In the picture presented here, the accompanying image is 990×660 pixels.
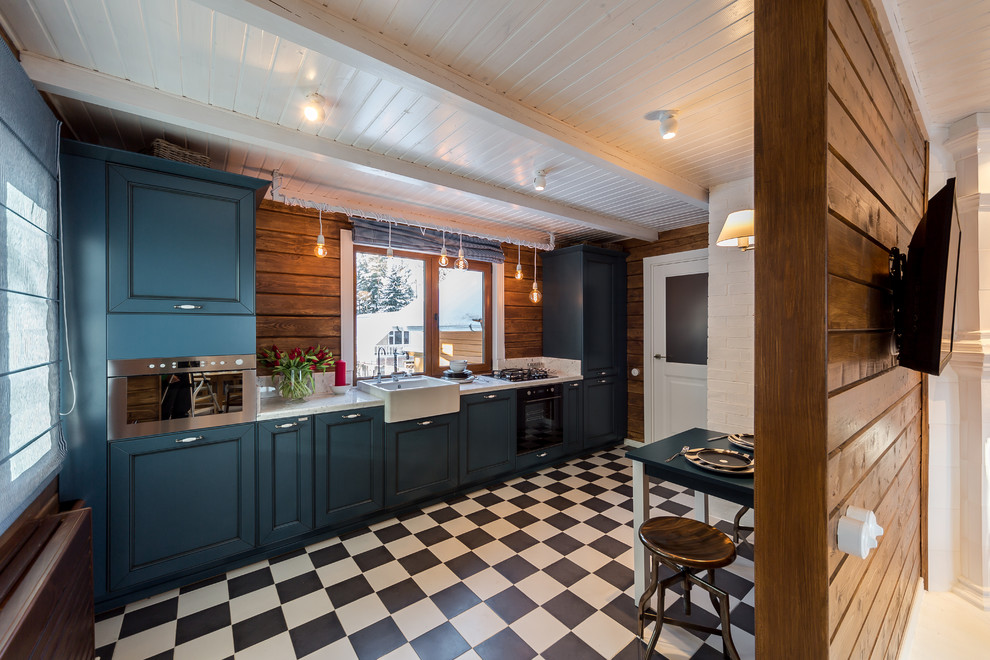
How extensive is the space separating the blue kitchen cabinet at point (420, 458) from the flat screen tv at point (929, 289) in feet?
8.61

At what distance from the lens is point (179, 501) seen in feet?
6.83

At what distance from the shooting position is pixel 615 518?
113 inches

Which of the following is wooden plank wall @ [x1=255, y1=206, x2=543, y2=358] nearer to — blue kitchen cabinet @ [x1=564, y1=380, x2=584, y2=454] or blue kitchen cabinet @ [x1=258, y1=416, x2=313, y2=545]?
blue kitchen cabinet @ [x1=258, y1=416, x2=313, y2=545]

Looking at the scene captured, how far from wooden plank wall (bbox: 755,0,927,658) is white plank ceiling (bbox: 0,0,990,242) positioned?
1.78 feet

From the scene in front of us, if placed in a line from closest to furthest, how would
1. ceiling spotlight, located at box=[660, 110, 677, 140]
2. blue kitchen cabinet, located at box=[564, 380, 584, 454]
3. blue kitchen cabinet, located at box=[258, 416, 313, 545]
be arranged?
ceiling spotlight, located at box=[660, 110, 677, 140], blue kitchen cabinet, located at box=[258, 416, 313, 545], blue kitchen cabinet, located at box=[564, 380, 584, 454]

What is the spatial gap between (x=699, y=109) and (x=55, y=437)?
3169mm

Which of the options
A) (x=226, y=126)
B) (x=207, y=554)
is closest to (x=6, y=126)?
(x=226, y=126)

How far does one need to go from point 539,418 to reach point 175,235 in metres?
3.06

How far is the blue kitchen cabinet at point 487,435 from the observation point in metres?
3.29

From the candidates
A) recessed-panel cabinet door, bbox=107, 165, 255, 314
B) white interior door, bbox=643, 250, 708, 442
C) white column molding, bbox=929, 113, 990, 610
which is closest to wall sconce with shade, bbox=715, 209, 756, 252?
white column molding, bbox=929, 113, 990, 610

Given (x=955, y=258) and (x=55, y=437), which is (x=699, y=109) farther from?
(x=55, y=437)

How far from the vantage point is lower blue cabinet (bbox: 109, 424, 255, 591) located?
195 cm

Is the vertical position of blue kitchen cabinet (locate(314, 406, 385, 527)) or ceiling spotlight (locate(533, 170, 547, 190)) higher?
ceiling spotlight (locate(533, 170, 547, 190))

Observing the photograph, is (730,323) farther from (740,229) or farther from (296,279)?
(296,279)
